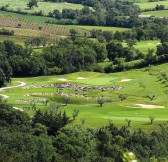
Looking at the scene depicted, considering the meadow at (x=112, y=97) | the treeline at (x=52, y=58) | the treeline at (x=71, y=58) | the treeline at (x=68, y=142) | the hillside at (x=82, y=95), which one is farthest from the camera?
the treeline at (x=52, y=58)

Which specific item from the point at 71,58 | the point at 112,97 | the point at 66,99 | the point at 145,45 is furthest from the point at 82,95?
the point at 145,45

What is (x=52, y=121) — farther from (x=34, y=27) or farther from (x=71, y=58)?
(x=34, y=27)

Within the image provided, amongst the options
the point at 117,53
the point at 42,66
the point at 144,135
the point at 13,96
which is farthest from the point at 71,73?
the point at 144,135

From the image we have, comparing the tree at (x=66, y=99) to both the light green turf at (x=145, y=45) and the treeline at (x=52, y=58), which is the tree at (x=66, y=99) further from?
the light green turf at (x=145, y=45)

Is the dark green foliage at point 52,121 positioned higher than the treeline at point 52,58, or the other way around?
the treeline at point 52,58

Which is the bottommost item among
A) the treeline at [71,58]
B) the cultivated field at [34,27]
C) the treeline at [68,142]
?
the treeline at [68,142]

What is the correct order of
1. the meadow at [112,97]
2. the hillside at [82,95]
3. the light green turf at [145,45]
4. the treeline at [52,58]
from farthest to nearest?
the light green turf at [145,45]
the treeline at [52,58]
the meadow at [112,97]
the hillside at [82,95]

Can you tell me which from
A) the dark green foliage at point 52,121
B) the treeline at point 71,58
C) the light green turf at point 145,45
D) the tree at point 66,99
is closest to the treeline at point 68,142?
the dark green foliage at point 52,121

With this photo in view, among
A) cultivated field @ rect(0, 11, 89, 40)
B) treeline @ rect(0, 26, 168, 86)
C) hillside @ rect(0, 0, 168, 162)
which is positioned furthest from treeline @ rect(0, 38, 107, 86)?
cultivated field @ rect(0, 11, 89, 40)
